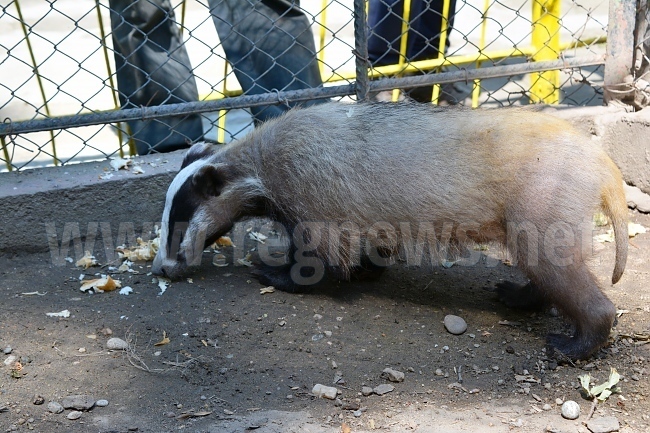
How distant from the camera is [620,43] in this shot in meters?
4.79

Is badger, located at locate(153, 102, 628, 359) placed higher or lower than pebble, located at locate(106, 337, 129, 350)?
higher

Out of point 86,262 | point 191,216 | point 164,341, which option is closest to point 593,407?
point 164,341

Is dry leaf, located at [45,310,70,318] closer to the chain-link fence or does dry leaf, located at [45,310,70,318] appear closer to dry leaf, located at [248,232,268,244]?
the chain-link fence

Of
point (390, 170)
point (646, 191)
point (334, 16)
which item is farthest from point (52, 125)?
point (334, 16)

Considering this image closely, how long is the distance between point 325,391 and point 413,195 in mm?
1012

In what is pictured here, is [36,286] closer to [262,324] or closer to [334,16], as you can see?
[262,324]

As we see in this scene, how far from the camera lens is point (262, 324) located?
3.56 meters

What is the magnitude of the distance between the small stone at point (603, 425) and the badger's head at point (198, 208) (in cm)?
189

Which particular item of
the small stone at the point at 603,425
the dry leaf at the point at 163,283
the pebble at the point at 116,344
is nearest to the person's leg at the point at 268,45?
the dry leaf at the point at 163,283

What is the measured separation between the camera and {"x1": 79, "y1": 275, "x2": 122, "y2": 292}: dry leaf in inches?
152

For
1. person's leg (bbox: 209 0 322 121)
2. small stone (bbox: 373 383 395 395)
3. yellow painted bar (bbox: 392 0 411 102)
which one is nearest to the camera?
small stone (bbox: 373 383 395 395)

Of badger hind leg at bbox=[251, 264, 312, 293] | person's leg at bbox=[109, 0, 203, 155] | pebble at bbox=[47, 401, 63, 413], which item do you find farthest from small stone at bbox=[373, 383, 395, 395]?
person's leg at bbox=[109, 0, 203, 155]

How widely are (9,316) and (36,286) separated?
1.17ft

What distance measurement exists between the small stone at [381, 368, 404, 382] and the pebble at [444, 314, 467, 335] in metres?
0.47
